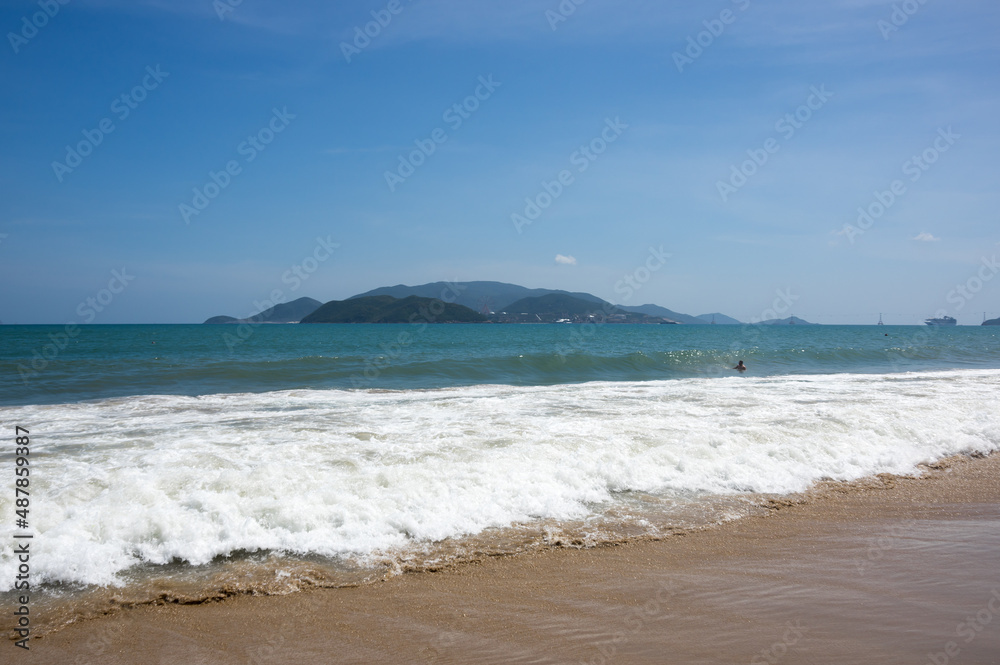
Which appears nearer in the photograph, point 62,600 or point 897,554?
point 62,600

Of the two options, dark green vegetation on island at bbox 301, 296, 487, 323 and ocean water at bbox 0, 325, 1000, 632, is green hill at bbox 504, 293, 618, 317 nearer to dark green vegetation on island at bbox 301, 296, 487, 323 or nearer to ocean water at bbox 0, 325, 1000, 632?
dark green vegetation on island at bbox 301, 296, 487, 323

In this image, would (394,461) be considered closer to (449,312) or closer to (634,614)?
(634,614)

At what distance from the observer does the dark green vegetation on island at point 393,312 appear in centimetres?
13100

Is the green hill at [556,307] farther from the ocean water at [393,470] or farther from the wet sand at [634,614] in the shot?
the wet sand at [634,614]

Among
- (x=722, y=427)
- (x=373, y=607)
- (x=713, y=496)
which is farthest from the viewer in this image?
(x=722, y=427)

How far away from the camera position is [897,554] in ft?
18.7

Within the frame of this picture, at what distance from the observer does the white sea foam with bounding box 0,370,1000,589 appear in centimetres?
575

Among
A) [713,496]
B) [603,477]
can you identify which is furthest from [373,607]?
[713,496]

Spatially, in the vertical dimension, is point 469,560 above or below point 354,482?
below

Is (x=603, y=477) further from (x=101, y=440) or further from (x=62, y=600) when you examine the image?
(x=101, y=440)

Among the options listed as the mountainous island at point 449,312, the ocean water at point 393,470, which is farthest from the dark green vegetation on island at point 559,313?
the ocean water at point 393,470

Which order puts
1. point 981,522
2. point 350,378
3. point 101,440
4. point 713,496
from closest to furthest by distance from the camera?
point 981,522 < point 713,496 < point 101,440 < point 350,378

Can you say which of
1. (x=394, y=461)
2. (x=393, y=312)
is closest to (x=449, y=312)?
(x=393, y=312)

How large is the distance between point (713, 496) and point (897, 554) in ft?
7.03
